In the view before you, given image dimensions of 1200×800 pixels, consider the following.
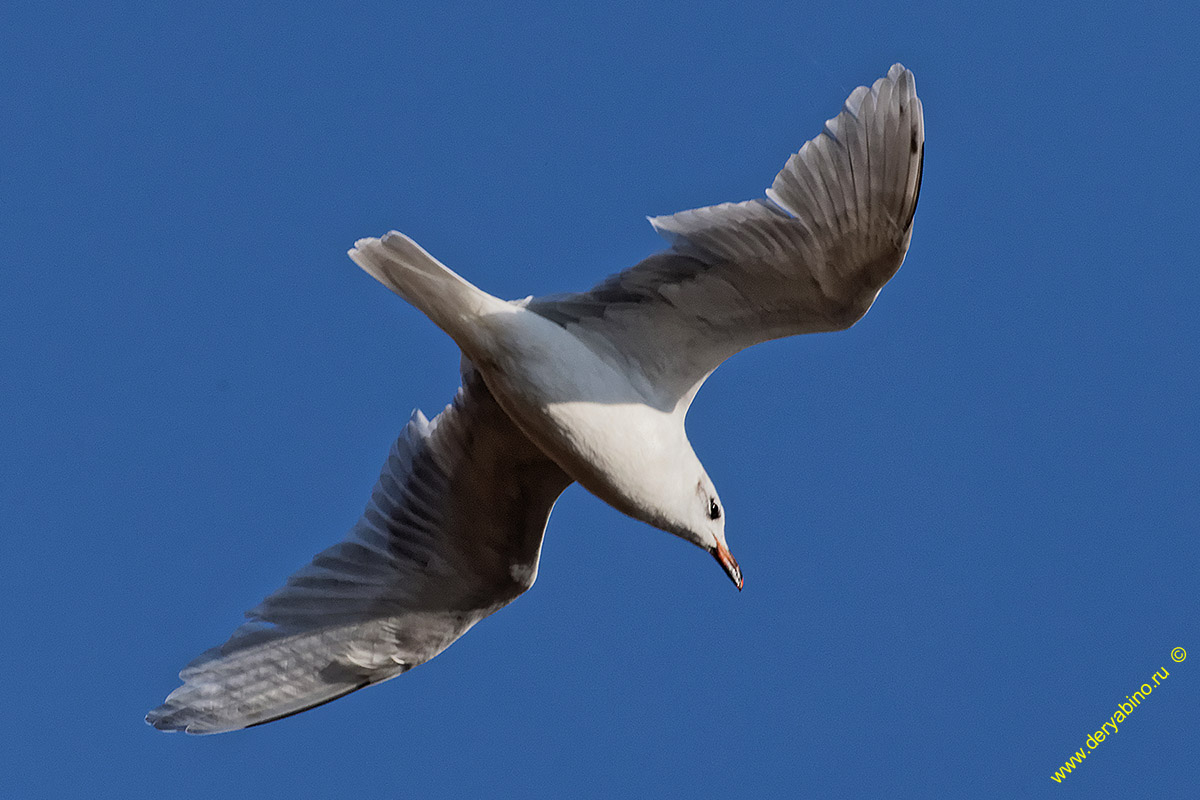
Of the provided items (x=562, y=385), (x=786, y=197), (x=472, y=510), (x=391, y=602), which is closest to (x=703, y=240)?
(x=786, y=197)

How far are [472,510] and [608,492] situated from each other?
1.24m

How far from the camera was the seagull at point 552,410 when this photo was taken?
19.9ft

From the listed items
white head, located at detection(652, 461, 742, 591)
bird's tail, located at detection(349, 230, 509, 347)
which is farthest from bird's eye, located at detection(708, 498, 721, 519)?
bird's tail, located at detection(349, 230, 509, 347)

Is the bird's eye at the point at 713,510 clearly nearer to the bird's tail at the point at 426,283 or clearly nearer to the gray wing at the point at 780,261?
the gray wing at the point at 780,261

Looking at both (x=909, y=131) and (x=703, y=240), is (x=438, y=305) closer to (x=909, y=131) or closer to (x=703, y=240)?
(x=703, y=240)

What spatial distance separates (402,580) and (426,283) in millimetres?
2025

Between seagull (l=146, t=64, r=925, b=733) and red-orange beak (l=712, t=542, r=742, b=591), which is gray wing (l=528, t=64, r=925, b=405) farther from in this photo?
red-orange beak (l=712, t=542, r=742, b=591)

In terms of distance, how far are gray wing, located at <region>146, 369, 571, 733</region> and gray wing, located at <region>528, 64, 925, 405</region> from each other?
899mm

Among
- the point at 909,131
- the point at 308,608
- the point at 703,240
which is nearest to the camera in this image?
the point at 909,131

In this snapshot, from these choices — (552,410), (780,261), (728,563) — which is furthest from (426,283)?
(728,563)

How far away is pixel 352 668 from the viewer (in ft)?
25.0

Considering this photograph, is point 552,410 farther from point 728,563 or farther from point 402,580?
point 402,580

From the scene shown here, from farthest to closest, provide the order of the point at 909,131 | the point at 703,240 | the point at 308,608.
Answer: the point at 308,608, the point at 703,240, the point at 909,131

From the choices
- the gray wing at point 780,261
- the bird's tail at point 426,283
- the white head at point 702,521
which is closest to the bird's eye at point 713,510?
the white head at point 702,521
